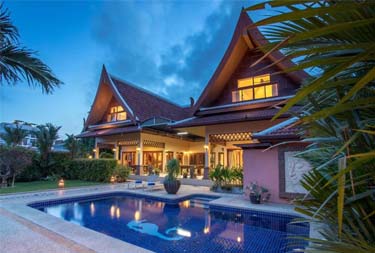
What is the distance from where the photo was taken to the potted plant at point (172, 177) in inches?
439

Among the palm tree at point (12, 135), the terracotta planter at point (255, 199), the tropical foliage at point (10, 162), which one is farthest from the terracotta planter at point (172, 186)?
the palm tree at point (12, 135)

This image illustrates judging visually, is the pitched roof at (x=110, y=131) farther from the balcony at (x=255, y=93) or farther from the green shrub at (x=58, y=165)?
the balcony at (x=255, y=93)

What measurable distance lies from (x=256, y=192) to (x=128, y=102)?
12978mm

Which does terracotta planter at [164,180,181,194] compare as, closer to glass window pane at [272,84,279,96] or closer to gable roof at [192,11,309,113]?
gable roof at [192,11,309,113]

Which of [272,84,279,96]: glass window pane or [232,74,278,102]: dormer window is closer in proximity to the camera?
[272,84,279,96]: glass window pane

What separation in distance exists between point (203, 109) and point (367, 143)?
1354cm

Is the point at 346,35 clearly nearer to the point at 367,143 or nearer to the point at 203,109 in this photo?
the point at 367,143

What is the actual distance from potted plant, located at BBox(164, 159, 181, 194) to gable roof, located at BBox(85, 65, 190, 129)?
7145 millimetres

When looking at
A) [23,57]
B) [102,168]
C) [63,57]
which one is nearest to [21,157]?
[102,168]

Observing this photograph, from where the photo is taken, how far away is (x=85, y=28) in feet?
50.3

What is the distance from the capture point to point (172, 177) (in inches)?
448

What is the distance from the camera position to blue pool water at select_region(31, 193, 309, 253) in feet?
18.3

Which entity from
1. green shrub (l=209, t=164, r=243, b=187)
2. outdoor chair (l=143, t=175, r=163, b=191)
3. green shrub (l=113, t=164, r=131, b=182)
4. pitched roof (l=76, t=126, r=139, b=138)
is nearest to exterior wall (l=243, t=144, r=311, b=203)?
green shrub (l=209, t=164, r=243, b=187)

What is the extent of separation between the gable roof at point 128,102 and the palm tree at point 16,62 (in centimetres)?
1254
